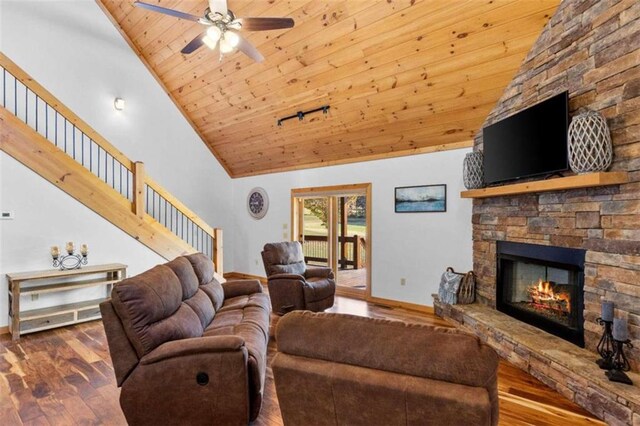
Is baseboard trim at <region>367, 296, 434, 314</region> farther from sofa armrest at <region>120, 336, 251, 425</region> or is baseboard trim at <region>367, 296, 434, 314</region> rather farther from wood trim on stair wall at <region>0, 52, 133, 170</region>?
wood trim on stair wall at <region>0, 52, 133, 170</region>

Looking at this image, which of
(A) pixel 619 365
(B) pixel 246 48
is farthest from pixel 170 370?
(A) pixel 619 365

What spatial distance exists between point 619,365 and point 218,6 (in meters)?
3.90

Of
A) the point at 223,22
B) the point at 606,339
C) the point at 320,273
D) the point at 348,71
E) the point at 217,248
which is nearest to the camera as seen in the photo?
the point at 606,339

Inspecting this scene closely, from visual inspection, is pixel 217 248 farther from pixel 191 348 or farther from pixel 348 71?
pixel 191 348

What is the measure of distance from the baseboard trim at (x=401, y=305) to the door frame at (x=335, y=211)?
13 cm

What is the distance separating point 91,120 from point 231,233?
333 cm

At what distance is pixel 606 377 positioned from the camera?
7.50 ft

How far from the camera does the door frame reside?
5379 millimetres

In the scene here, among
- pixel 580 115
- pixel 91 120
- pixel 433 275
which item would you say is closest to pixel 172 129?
pixel 91 120

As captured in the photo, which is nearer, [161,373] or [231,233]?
[161,373]

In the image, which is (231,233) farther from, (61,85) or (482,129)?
(482,129)

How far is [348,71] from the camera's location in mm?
4074

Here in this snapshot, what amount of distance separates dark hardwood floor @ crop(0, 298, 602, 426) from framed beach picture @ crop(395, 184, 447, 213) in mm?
2201

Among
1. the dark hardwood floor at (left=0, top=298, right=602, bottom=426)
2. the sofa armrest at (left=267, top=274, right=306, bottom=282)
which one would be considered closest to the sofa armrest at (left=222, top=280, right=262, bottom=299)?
the sofa armrest at (left=267, top=274, right=306, bottom=282)
